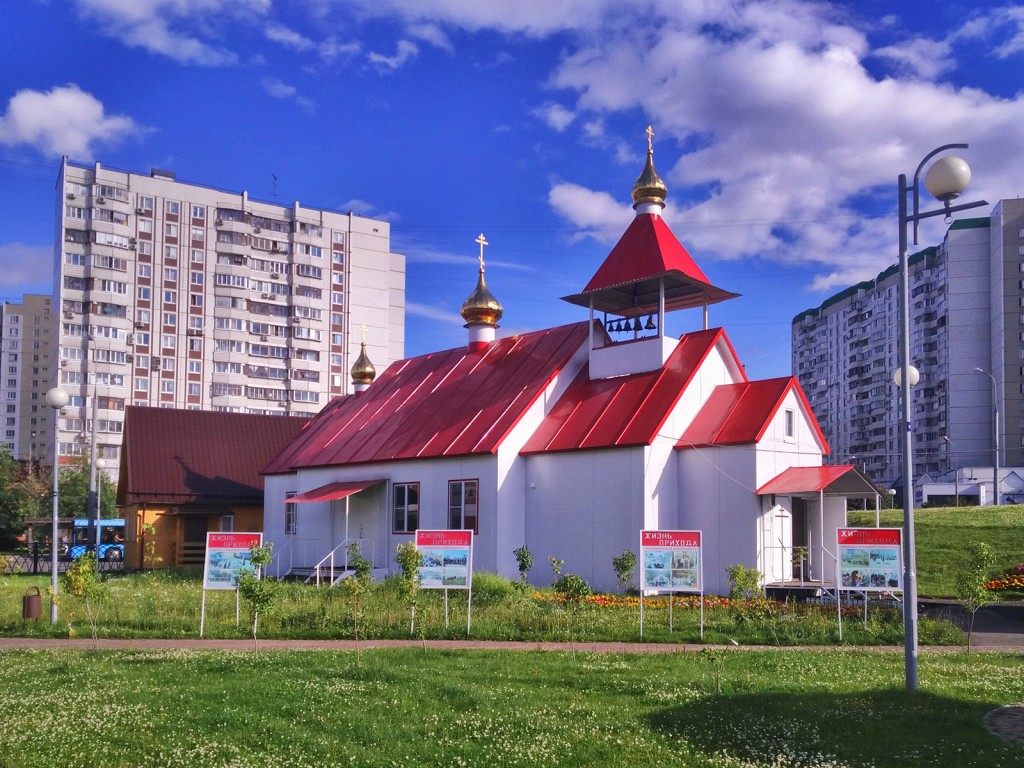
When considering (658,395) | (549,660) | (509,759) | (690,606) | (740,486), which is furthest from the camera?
(658,395)

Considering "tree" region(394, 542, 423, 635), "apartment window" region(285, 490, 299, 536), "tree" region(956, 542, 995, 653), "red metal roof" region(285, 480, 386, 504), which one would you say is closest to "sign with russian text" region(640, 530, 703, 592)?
"tree" region(394, 542, 423, 635)

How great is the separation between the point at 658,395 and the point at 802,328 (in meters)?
87.6

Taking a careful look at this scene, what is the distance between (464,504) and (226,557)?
9.73 meters

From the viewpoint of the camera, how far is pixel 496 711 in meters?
9.74

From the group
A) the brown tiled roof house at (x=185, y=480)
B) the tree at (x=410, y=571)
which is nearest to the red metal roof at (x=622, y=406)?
the tree at (x=410, y=571)

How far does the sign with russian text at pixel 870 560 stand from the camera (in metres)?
15.9

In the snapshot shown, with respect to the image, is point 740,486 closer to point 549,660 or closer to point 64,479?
point 549,660

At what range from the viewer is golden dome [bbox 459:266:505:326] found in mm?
33656

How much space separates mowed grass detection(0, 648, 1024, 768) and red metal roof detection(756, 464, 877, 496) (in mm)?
8726

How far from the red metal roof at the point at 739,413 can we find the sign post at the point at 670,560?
6199 millimetres

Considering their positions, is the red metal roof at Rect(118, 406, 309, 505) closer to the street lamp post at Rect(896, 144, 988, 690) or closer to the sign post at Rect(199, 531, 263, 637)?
the sign post at Rect(199, 531, 263, 637)

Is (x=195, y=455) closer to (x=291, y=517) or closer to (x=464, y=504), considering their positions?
(x=291, y=517)

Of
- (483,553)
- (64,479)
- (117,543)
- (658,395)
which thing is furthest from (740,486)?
(64,479)

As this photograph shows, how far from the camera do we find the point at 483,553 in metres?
25.8
